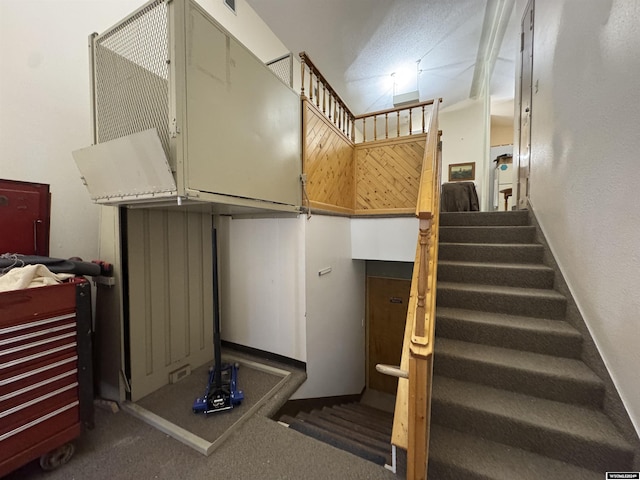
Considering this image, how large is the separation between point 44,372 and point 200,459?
993 millimetres

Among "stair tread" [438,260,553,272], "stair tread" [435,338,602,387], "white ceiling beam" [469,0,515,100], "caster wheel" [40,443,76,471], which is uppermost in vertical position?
"white ceiling beam" [469,0,515,100]

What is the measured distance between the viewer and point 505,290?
2059mm

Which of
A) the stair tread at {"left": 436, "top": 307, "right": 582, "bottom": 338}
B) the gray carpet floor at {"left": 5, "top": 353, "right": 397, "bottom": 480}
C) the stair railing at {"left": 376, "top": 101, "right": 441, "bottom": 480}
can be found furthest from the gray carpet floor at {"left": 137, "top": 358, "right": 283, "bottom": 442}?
the stair tread at {"left": 436, "top": 307, "right": 582, "bottom": 338}

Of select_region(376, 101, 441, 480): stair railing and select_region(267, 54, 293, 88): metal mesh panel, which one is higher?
select_region(267, 54, 293, 88): metal mesh panel

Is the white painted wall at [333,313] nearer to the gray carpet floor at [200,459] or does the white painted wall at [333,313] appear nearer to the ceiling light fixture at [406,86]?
the gray carpet floor at [200,459]

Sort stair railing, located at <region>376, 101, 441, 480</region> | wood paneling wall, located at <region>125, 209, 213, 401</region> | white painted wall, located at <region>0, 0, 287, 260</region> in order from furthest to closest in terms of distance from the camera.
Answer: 1. wood paneling wall, located at <region>125, 209, 213, 401</region>
2. white painted wall, located at <region>0, 0, 287, 260</region>
3. stair railing, located at <region>376, 101, 441, 480</region>

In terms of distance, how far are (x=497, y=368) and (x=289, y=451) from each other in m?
1.44

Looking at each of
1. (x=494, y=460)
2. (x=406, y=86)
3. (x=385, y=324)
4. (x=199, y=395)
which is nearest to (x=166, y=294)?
(x=199, y=395)

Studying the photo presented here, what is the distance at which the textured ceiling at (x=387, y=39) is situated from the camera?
3.50 meters

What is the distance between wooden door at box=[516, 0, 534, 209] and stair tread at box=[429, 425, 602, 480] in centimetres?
255

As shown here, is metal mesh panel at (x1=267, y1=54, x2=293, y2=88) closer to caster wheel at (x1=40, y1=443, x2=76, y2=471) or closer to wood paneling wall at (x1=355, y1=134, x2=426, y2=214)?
wood paneling wall at (x1=355, y1=134, x2=426, y2=214)

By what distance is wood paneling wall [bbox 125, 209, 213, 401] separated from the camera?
6.57 ft

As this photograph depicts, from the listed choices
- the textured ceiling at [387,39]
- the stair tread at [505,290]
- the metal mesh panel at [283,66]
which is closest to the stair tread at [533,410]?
the stair tread at [505,290]

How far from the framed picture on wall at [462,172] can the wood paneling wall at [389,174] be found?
372cm
